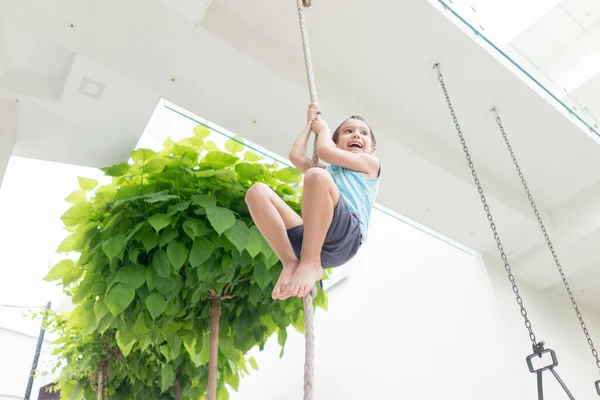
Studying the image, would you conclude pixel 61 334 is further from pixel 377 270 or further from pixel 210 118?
pixel 377 270

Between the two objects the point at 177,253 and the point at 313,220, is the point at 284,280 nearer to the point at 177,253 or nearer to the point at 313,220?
the point at 313,220

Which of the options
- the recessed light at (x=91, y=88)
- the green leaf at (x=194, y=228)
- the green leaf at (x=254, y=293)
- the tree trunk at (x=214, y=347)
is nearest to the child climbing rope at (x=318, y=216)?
the green leaf at (x=194, y=228)

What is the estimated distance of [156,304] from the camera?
1419mm

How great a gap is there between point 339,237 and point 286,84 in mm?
1224

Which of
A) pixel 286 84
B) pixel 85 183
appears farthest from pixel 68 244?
pixel 286 84

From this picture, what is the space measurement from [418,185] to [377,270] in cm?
100

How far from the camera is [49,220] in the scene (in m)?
4.06

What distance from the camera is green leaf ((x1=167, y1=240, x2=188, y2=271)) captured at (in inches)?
55.5

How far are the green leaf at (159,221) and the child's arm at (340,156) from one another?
0.51m

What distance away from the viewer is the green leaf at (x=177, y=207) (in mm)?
1454

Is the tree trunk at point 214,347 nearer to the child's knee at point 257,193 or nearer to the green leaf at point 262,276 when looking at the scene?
the green leaf at point 262,276

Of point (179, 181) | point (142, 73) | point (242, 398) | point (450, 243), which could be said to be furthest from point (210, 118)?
point (242, 398)

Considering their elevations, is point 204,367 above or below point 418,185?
below

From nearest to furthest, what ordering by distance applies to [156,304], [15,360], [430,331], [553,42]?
[156,304] → [553,42] → [430,331] → [15,360]
